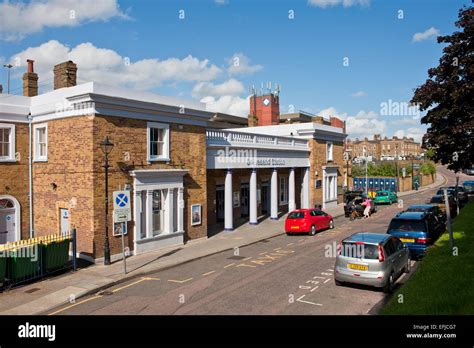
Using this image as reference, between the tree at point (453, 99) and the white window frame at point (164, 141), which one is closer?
the white window frame at point (164, 141)

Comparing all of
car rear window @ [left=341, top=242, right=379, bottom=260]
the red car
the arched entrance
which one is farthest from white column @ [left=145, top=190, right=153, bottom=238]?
car rear window @ [left=341, top=242, right=379, bottom=260]

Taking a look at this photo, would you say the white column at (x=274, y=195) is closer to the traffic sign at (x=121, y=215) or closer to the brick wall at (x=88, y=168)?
the brick wall at (x=88, y=168)

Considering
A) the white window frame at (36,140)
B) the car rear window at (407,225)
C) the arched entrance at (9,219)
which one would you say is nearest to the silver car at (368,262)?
the car rear window at (407,225)

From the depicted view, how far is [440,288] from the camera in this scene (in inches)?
370

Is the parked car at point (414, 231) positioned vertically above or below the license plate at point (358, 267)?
above

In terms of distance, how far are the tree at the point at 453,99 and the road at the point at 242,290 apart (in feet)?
32.6

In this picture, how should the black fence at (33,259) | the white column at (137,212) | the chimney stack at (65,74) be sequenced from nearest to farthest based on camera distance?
the black fence at (33,259)
the white column at (137,212)
the chimney stack at (65,74)

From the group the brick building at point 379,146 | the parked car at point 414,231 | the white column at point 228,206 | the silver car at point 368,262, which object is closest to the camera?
the silver car at point 368,262

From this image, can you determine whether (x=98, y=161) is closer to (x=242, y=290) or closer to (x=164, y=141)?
(x=164, y=141)

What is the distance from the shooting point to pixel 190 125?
20.6 metres

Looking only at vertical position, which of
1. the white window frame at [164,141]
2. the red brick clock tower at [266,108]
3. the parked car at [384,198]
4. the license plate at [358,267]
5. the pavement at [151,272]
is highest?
the red brick clock tower at [266,108]

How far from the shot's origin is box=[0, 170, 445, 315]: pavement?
38.1 ft

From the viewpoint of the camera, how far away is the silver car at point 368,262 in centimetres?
1145

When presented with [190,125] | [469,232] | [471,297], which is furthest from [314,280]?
[190,125]
